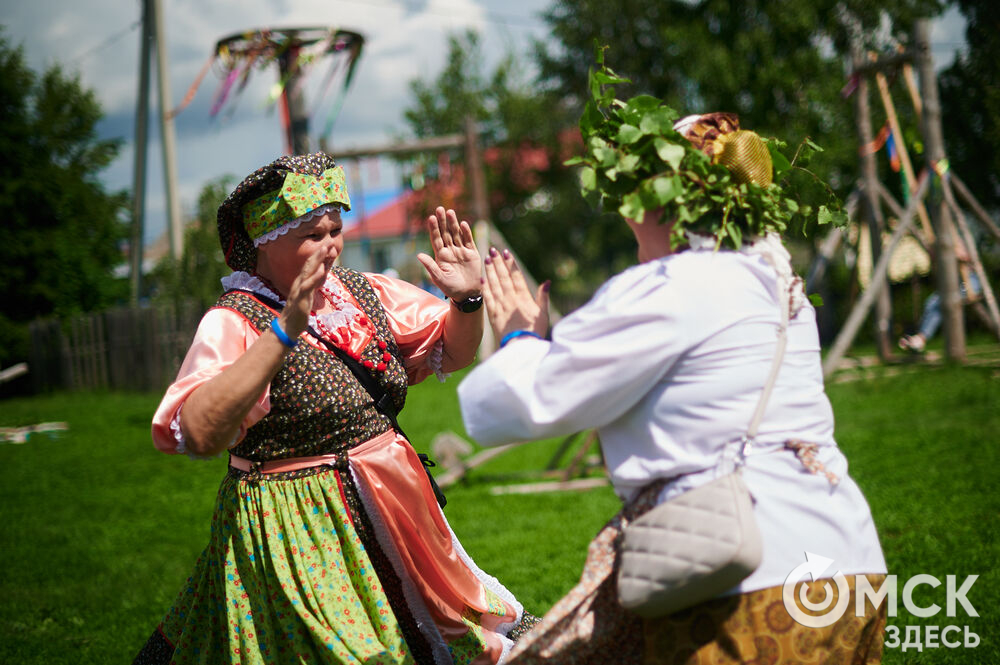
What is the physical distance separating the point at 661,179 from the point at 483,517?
4951mm

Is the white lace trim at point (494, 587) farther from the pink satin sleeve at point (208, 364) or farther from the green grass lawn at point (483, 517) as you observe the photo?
the green grass lawn at point (483, 517)

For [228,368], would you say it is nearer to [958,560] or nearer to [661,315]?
[661,315]

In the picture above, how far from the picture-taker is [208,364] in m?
2.39

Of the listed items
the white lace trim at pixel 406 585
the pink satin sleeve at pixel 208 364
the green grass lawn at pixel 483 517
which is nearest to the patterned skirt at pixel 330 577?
the white lace trim at pixel 406 585

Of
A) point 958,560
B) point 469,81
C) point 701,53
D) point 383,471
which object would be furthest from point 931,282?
point 469,81

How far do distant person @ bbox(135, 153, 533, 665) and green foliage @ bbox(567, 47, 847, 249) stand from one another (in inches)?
31.0

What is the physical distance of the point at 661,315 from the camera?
177cm

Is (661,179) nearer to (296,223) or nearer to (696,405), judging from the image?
(696,405)

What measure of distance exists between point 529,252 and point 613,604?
34.5m

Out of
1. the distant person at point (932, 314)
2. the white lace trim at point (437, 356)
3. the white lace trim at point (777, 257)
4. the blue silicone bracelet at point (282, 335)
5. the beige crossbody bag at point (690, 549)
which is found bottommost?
the distant person at point (932, 314)

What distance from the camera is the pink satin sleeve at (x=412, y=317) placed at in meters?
2.96

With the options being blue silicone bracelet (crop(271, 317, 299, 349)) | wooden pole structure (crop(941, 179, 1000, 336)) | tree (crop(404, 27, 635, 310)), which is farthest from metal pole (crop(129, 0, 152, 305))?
tree (crop(404, 27, 635, 310))

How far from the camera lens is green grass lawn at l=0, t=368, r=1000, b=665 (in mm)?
4535

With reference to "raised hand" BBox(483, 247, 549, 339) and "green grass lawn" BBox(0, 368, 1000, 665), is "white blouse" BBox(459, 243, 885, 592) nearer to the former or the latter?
"raised hand" BBox(483, 247, 549, 339)
